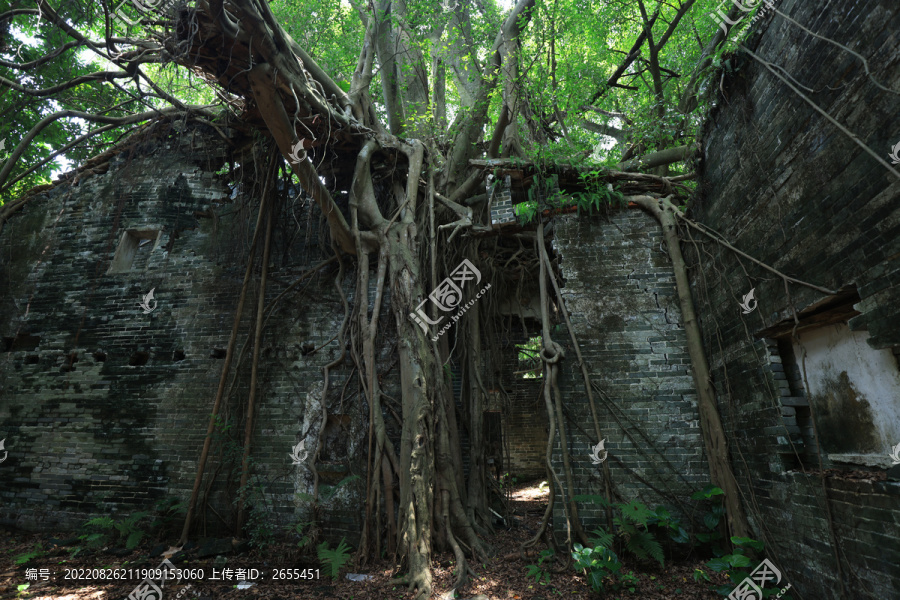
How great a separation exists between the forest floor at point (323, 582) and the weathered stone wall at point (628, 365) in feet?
1.79

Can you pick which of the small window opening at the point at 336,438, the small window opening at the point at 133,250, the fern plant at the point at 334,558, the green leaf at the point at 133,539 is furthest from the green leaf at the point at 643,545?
the small window opening at the point at 133,250

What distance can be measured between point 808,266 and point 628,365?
1940 mm

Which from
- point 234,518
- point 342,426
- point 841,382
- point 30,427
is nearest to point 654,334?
point 841,382

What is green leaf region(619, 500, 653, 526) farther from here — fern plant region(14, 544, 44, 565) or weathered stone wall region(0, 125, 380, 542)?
fern plant region(14, 544, 44, 565)

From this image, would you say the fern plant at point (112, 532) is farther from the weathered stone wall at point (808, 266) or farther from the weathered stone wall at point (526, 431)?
the weathered stone wall at point (526, 431)

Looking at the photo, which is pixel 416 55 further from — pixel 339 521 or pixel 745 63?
pixel 339 521

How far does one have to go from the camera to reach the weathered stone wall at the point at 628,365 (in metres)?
4.28

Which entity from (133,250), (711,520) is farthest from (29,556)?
(711,520)

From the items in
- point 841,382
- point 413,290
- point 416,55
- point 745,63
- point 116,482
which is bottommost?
point 116,482

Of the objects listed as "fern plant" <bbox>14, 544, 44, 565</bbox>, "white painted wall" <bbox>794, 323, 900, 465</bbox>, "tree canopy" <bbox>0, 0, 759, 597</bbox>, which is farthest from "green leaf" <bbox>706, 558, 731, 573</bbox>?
"fern plant" <bbox>14, 544, 44, 565</bbox>

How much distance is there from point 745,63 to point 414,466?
4.44 m

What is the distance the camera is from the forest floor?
11.9 feet

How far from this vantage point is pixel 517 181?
5441mm

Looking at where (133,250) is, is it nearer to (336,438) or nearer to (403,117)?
(336,438)
